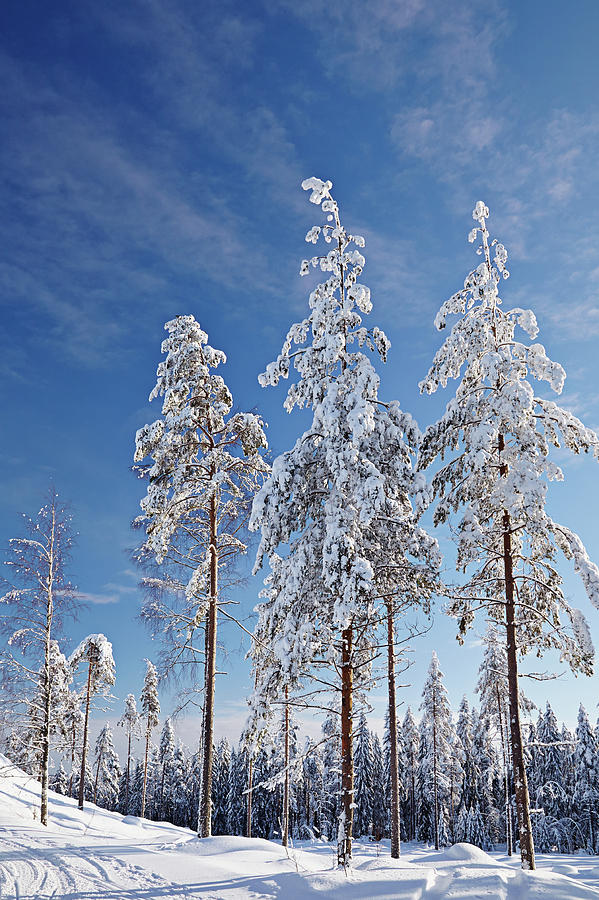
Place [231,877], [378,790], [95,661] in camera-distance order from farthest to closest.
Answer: [378,790]
[95,661]
[231,877]

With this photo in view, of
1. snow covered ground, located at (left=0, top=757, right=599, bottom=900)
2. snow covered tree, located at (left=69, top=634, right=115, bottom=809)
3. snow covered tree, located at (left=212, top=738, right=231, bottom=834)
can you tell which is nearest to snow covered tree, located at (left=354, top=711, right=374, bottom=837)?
snow covered tree, located at (left=212, top=738, right=231, bottom=834)

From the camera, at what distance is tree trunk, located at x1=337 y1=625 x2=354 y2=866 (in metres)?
11.2

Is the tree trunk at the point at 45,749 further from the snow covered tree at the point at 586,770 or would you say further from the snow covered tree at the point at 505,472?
the snow covered tree at the point at 586,770

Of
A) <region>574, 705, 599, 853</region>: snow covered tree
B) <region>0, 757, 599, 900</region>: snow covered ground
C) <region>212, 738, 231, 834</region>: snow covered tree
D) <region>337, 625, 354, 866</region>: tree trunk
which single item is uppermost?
<region>337, 625, 354, 866</region>: tree trunk

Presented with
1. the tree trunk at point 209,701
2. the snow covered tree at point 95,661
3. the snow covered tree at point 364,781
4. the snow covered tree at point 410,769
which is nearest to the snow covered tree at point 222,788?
the snow covered tree at point 364,781

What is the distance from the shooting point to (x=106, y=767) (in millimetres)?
64750

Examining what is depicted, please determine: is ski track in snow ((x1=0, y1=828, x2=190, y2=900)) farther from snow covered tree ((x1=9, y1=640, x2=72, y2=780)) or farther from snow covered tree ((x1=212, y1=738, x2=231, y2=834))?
snow covered tree ((x1=212, y1=738, x2=231, y2=834))

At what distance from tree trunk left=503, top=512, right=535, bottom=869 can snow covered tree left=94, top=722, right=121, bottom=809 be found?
53.9 metres

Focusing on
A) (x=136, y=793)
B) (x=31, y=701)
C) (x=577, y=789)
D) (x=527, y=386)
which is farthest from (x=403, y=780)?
(x=527, y=386)

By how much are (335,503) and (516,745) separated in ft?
21.5

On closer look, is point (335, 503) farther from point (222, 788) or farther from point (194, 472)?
point (222, 788)

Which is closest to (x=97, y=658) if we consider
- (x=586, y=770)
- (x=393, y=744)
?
(x=393, y=744)

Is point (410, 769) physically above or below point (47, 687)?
below

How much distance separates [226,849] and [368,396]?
32.2ft
